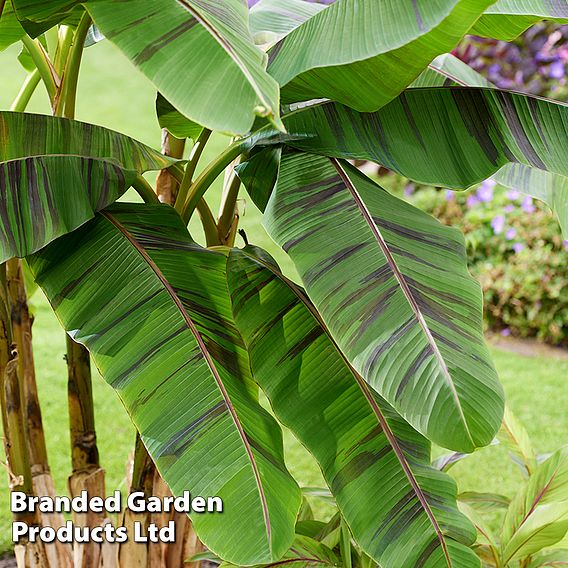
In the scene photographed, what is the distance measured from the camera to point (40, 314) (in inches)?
147

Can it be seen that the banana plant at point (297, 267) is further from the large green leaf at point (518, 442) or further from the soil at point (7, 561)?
the soil at point (7, 561)

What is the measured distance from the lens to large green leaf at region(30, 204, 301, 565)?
2.79ft

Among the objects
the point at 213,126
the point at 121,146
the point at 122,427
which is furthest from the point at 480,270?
the point at 213,126

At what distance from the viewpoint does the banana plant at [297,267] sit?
80 cm

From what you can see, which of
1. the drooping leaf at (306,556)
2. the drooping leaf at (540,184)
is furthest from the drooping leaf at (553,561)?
the drooping leaf at (540,184)

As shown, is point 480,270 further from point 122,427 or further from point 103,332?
point 103,332

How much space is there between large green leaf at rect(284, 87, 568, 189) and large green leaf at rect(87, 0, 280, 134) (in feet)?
0.63

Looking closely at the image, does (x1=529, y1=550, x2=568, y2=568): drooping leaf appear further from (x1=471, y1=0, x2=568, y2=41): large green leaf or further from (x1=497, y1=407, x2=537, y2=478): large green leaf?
(x1=471, y1=0, x2=568, y2=41): large green leaf

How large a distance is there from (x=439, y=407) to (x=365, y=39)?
1.35 ft

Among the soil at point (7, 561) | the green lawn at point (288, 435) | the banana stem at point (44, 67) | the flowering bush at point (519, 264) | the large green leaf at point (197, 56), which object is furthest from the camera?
A: the flowering bush at point (519, 264)

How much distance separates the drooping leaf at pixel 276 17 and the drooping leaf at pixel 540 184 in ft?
1.35

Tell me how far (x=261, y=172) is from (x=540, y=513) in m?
0.74

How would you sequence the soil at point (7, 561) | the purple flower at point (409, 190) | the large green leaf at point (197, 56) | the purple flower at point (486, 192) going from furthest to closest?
the purple flower at point (409, 190)
the purple flower at point (486, 192)
the soil at point (7, 561)
the large green leaf at point (197, 56)

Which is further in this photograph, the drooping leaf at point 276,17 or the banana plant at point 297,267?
the drooping leaf at point 276,17
